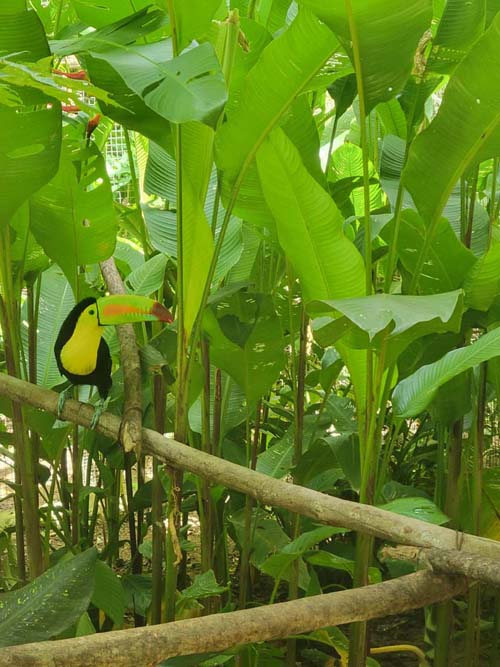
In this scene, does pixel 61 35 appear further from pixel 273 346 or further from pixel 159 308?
pixel 273 346

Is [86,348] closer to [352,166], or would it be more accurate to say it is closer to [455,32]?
[455,32]

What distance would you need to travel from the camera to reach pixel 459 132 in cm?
101

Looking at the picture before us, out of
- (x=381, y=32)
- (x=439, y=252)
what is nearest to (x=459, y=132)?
(x=381, y=32)

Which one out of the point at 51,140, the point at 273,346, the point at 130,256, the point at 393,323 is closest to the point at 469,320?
the point at 273,346

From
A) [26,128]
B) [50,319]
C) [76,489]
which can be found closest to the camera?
[26,128]

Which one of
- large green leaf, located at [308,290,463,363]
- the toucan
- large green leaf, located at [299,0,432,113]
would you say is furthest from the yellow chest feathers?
large green leaf, located at [299,0,432,113]

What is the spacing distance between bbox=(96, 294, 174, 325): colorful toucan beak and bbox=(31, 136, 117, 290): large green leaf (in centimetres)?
14

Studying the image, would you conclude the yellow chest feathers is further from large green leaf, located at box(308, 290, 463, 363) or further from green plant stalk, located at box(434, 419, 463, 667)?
green plant stalk, located at box(434, 419, 463, 667)

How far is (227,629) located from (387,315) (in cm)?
34

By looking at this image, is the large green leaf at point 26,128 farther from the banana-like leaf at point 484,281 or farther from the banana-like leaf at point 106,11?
the banana-like leaf at point 484,281

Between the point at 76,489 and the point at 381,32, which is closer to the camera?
the point at 381,32

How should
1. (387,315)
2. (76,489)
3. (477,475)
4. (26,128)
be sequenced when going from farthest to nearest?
(76,489)
(477,475)
(26,128)
(387,315)

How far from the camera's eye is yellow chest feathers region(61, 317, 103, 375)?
1271 millimetres

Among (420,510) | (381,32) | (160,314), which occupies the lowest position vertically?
(420,510)
